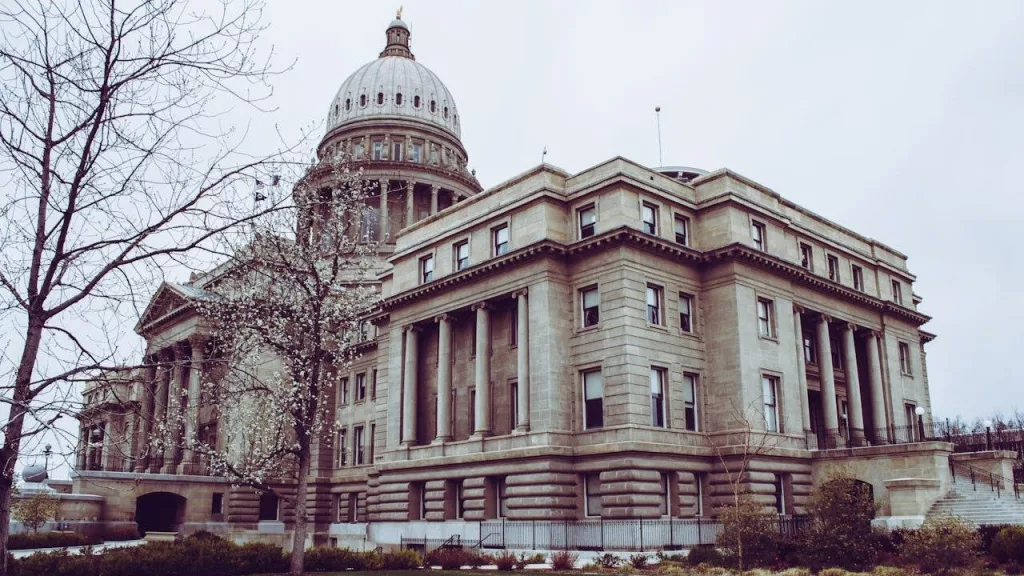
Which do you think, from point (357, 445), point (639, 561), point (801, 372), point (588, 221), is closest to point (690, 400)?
point (801, 372)

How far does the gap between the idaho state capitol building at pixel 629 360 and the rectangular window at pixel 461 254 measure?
0.13 meters

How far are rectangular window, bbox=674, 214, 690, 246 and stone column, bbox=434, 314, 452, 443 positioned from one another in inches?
542

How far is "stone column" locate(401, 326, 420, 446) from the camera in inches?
1997

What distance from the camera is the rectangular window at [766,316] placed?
1818 inches

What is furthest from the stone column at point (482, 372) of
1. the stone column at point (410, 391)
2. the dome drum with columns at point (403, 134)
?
the dome drum with columns at point (403, 134)

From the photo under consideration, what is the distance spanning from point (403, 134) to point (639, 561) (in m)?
72.7

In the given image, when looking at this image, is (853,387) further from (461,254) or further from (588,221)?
(461,254)

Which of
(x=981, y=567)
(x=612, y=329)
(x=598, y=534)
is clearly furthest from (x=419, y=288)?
(x=981, y=567)

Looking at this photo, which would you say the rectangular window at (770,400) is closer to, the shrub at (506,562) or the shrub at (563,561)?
the shrub at (563,561)

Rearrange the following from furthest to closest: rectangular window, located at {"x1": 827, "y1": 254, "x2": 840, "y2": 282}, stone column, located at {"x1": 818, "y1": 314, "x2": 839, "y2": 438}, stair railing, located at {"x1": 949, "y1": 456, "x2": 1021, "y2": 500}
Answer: rectangular window, located at {"x1": 827, "y1": 254, "x2": 840, "y2": 282}, stone column, located at {"x1": 818, "y1": 314, "x2": 839, "y2": 438}, stair railing, located at {"x1": 949, "y1": 456, "x2": 1021, "y2": 500}

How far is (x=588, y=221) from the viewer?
4500cm

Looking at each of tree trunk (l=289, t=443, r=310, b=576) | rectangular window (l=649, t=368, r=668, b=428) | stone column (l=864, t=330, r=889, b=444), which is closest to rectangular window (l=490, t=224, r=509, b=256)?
rectangular window (l=649, t=368, r=668, b=428)

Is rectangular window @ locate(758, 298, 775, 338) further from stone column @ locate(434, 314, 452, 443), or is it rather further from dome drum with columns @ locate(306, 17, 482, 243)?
dome drum with columns @ locate(306, 17, 482, 243)

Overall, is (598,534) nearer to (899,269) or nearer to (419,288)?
(419,288)
